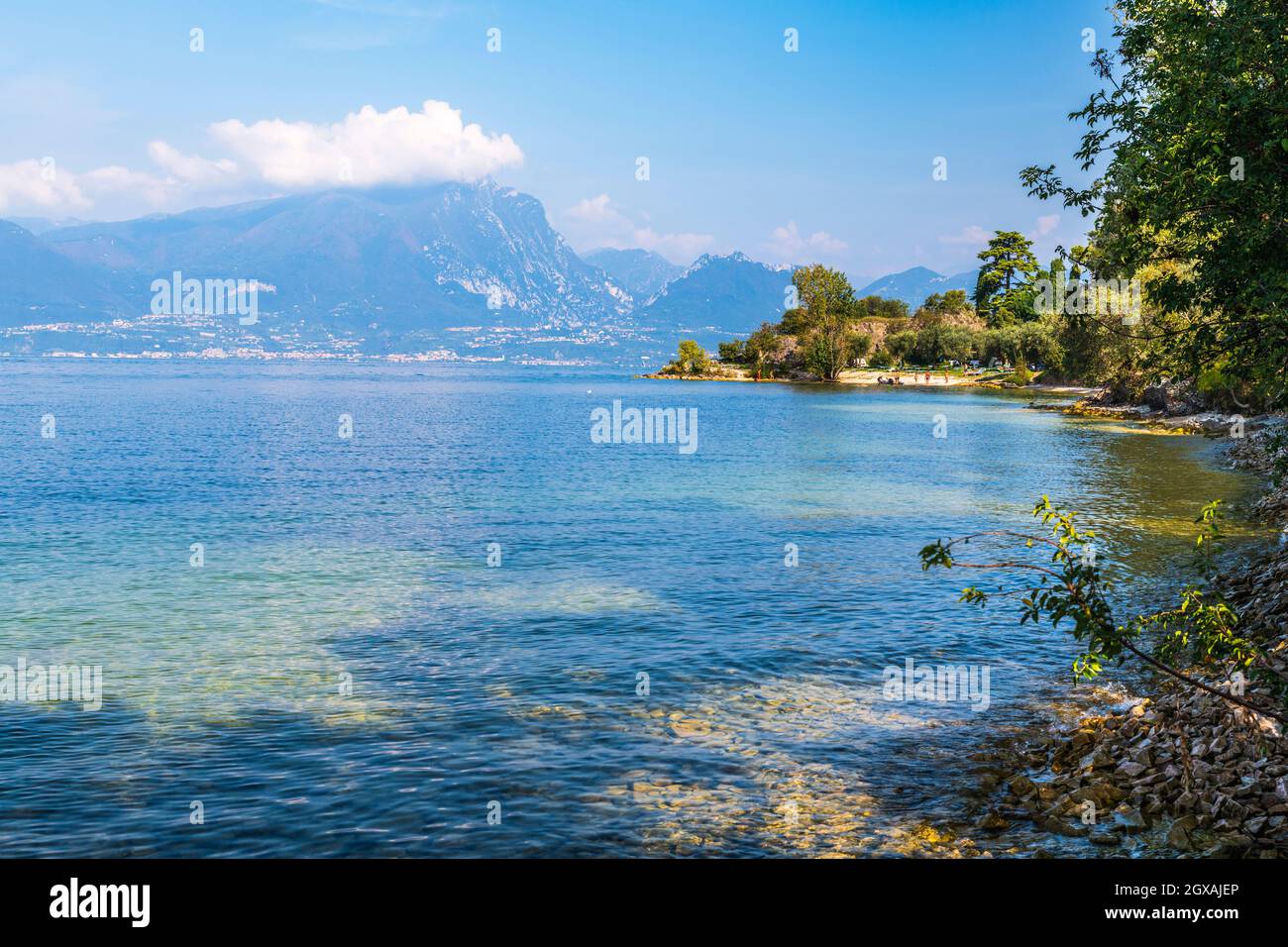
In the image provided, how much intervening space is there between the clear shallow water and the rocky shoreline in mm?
1180

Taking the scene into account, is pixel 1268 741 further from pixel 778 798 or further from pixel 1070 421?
pixel 1070 421

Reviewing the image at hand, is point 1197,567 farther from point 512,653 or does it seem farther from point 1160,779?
point 512,653

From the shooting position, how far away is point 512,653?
2650 cm

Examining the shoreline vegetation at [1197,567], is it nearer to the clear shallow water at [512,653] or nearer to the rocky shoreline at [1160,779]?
the rocky shoreline at [1160,779]

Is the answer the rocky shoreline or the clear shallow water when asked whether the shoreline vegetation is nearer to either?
the rocky shoreline

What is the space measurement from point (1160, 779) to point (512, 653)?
53.6 ft

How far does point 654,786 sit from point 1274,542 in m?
31.6

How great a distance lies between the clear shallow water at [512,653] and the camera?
53.4ft

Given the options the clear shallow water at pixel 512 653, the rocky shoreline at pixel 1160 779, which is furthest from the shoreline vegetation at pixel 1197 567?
the clear shallow water at pixel 512 653

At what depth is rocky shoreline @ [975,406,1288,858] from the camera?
13914 mm
